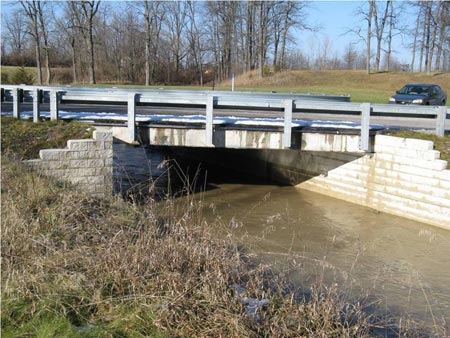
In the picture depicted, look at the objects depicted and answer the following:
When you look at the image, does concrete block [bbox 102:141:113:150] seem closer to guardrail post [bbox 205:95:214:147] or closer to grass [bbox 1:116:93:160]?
grass [bbox 1:116:93:160]

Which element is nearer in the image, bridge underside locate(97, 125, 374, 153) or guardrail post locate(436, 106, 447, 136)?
bridge underside locate(97, 125, 374, 153)

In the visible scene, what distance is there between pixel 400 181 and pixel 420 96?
12.1 metres

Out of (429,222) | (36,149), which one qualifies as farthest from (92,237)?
(429,222)

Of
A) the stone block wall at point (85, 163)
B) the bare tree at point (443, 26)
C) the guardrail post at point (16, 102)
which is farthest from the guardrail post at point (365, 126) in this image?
the bare tree at point (443, 26)

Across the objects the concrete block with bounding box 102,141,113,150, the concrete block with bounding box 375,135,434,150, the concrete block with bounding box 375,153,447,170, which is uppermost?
the concrete block with bounding box 375,135,434,150

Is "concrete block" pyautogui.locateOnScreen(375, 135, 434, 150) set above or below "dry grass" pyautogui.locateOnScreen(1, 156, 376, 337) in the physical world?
above

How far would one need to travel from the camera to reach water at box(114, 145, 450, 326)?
7148 millimetres

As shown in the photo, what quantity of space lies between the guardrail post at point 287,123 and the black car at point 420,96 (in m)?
12.3

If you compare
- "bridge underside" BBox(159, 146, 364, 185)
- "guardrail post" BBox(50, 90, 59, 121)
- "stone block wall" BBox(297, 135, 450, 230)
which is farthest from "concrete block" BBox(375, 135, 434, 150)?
"guardrail post" BBox(50, 90, 59, 121)

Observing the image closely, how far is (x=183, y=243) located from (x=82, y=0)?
4680cm

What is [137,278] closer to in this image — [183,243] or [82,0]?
[183,243]

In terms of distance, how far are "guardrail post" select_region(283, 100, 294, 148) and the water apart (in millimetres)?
1785

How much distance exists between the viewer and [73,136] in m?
12.2

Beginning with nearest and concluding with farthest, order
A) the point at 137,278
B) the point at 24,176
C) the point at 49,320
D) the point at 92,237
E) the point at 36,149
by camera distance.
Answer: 1. the point at 49,320
2. the point at 137,278
3. the point at 92,237
4. the point at 24,176
5. the point at 36,149
